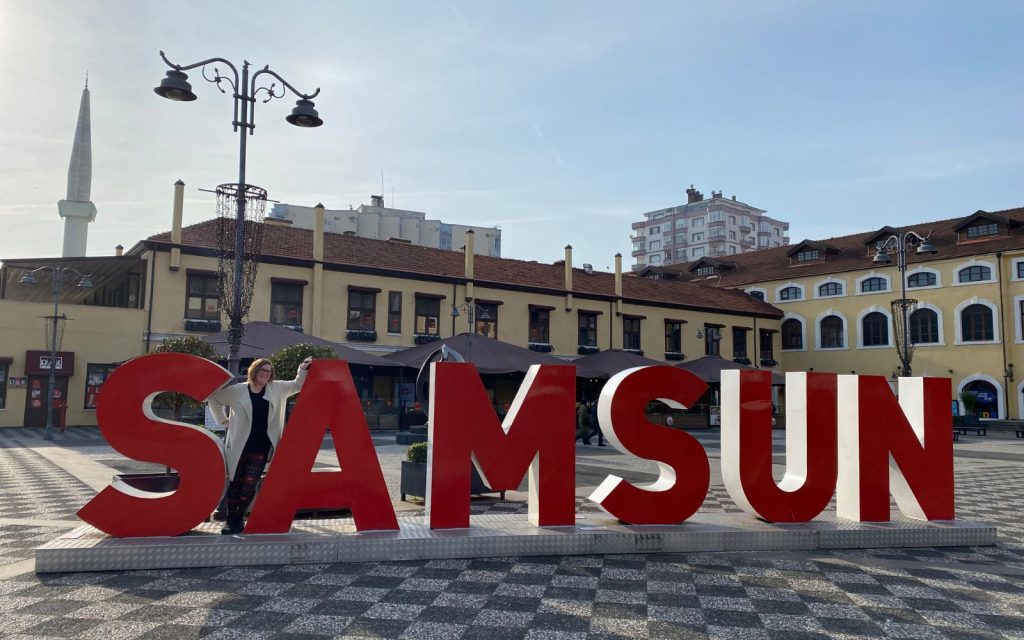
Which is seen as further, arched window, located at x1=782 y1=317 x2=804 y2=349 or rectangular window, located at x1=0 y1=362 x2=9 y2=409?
arched window, located at x1=782 y1=317 x2=804 y2=349

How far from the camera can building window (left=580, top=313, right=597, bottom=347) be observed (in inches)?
1396

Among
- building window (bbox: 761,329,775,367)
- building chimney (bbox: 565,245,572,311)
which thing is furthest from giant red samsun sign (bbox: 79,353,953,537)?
building window (bbox: 761,329,775,367)

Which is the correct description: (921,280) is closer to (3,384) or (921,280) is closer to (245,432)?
(245,432)

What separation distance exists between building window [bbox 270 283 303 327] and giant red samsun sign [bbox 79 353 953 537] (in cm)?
2109

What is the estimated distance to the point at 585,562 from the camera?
21.4 feet

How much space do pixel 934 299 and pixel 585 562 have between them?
38270mm

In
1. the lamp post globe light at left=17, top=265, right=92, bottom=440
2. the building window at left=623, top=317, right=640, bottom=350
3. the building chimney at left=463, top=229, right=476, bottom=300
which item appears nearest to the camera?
the lamp post globe light at left=17, top=265, right=92, bottom=440

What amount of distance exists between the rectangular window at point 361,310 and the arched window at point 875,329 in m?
28.5

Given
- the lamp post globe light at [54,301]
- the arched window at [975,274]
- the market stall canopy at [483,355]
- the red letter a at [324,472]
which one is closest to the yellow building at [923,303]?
the arched window at [975,274]

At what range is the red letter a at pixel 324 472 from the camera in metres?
6.44

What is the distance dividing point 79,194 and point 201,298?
146 feet

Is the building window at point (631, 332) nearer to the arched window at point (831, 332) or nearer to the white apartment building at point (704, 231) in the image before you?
the arched window at point (831, 332)

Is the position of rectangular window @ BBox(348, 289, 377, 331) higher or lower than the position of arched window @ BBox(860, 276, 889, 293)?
lower

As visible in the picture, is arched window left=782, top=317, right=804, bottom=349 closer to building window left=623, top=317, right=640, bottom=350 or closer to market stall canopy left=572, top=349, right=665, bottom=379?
building window left=623, top=317, right=640, bottom=350
